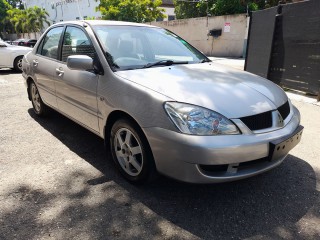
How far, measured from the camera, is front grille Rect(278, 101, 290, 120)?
9.09 feet

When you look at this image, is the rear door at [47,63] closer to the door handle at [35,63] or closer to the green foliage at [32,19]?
the door handle at [35,63]

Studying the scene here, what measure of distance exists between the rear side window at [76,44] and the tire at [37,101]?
1.31 metres

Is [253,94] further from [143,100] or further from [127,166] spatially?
[127,166]

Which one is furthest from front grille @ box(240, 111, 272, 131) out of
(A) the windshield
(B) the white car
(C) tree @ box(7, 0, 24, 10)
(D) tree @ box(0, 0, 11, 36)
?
(C) tree @ box(7, 0, 24, 10)

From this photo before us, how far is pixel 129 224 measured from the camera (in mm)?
2377

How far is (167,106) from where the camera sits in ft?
7.89

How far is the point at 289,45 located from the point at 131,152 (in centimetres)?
593

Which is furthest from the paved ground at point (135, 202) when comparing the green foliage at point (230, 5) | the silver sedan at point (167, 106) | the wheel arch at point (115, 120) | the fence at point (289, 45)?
the green foliage at point (230, 5)

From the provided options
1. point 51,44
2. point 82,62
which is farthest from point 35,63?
point 82,62

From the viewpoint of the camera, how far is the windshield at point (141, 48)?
124 inches

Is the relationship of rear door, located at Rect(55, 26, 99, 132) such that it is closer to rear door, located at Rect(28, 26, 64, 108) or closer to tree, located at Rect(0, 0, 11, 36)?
rear door, located at Rect(28, 26, 64, 108)

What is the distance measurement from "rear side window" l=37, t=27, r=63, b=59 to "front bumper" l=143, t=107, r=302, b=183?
7.57 feet

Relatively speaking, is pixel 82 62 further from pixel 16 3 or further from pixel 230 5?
pixel 16 3

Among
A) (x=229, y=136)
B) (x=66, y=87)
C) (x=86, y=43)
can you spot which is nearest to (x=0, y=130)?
(x=66, y=87)
